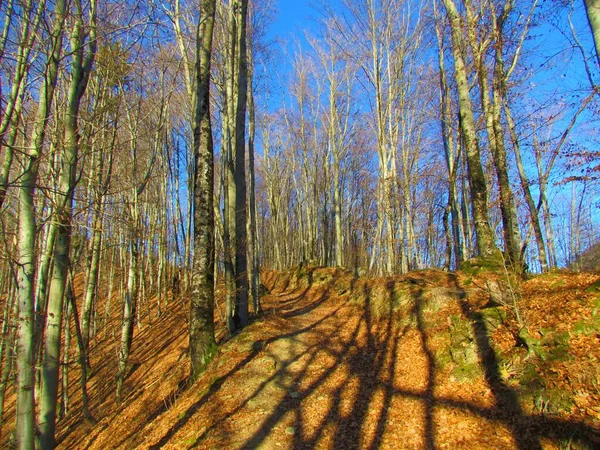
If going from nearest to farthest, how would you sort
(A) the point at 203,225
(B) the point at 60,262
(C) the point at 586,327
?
(B) the point at 60,262
(C) the point at 586,327
(A) the point at 203,225

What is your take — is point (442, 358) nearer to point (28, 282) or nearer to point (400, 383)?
point (400, 383)

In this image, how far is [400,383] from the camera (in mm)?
5684

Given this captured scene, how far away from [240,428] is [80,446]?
4477 mm

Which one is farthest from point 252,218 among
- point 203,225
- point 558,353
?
Answer: point 558,353

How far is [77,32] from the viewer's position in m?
4.01

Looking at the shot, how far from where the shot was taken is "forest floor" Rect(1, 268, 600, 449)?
426 centimetres

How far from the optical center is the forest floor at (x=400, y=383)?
4.26 metres

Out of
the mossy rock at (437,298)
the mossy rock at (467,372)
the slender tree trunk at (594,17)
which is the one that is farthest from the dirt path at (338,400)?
the slender tree trunk at (594,17)

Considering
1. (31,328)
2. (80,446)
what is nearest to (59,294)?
(31,328)

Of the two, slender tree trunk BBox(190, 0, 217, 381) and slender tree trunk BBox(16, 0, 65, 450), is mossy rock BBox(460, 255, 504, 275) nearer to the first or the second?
slender tree trunk BBox(190, 0, 217, 381)

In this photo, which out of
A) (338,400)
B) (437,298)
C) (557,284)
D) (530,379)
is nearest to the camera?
(530,379)

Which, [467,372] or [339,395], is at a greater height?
[467,372]

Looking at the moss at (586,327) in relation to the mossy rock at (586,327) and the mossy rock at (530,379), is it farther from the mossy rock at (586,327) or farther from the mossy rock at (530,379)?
the mossy rock at (530,379)

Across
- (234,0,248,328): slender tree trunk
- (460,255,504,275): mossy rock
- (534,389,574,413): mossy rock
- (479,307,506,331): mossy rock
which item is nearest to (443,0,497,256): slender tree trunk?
(460,255,504,275): mossy rock
